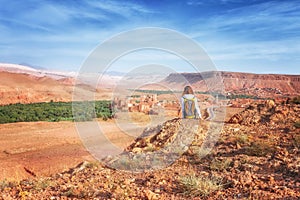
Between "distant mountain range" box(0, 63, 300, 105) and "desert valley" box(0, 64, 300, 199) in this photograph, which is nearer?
"desert valley" box(0, 64, 300, 199)

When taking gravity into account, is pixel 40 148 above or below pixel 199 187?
below

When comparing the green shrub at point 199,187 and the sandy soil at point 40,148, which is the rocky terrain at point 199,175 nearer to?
the green shrub at point 199,187

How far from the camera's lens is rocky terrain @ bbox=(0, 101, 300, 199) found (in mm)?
4270

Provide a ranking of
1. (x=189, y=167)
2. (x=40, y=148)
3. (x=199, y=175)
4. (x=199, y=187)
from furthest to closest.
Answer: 1. (x=40, y=148)
2. (x=189, y=167)
3. (x=199, y=175)
4. (x=199, y=187)

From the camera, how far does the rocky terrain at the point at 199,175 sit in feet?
14.0

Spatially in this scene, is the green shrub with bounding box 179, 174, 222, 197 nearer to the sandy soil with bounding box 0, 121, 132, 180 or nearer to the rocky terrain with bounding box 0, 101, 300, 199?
the rocky terrain with bounding box 0, 101, 300, 199

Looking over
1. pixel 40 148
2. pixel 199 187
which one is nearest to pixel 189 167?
pixel 199 187

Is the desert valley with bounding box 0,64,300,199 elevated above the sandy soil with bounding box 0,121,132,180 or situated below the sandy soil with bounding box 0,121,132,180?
above

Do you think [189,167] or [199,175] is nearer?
[199,175]

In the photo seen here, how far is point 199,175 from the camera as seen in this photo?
5.15 meters

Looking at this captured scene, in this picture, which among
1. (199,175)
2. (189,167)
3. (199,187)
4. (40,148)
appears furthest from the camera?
(40,148)

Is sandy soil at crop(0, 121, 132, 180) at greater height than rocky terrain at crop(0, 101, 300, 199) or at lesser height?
lesser

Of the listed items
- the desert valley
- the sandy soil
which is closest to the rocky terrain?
the desert valley

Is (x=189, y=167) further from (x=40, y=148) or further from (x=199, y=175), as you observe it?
(x=40, y=148)
